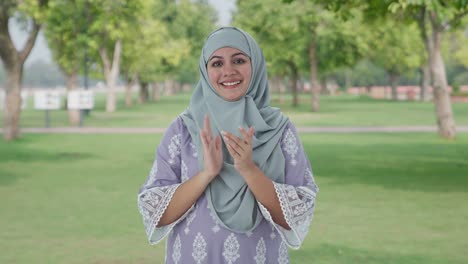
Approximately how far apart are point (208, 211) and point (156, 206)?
8.9 inches

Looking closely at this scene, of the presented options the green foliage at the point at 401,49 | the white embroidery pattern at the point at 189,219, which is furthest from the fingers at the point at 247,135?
the green foliage at the point at 401,49

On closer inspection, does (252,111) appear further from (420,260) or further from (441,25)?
(441,25)

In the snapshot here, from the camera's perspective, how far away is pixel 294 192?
11.1 feet

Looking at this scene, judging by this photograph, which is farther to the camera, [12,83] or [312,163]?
[12,83]

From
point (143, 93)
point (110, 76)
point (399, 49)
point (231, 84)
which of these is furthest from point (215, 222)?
point (143, 93)

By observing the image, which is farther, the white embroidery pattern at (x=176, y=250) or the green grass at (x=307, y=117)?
the green grass at (x=307, y=117)

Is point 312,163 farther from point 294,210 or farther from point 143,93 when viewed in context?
point 143,93

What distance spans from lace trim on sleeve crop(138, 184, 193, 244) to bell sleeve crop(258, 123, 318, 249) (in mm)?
396

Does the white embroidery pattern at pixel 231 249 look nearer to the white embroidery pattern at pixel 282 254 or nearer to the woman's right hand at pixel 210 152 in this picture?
the white embroidery pattern at pixel 282 254

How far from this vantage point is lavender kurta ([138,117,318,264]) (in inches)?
135

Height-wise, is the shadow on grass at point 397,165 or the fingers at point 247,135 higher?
the fingers at point 247,135

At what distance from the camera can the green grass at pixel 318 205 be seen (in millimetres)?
8227

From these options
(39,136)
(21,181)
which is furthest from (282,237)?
(39,136)

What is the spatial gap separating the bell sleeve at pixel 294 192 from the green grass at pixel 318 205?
436 cm
